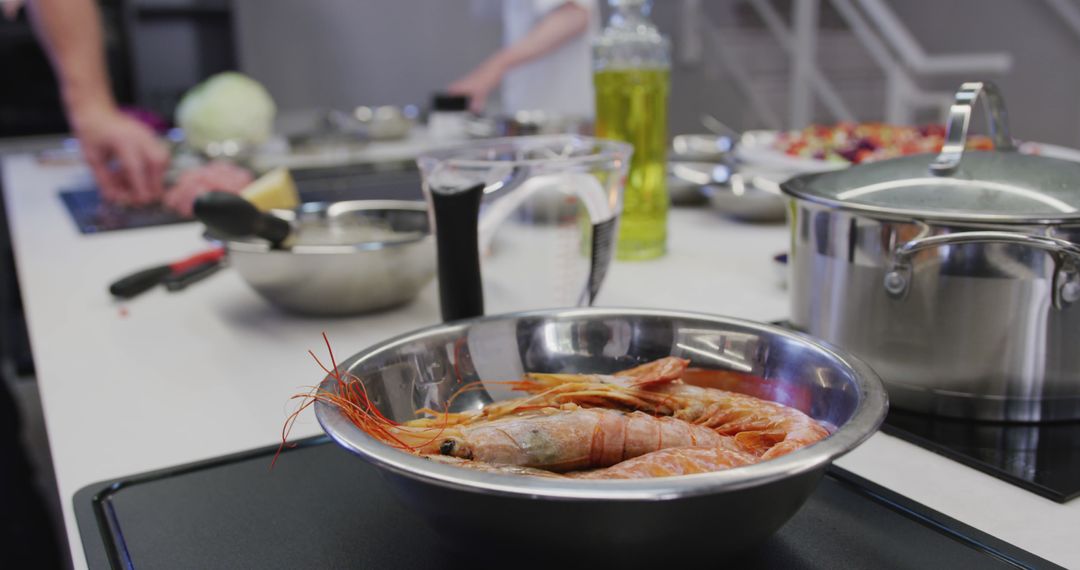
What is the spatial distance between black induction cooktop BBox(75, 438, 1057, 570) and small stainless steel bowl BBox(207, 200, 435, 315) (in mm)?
342

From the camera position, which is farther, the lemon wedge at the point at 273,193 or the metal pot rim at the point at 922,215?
the lemon wedge at the point at 273,193

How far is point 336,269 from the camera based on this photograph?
979mm

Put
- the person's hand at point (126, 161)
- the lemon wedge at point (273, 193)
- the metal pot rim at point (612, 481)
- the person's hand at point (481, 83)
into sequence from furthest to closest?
the person's hand at point (481, 83) < the person's hand at point (126, 161) < the lemon wedge at point (273, 193) < the metal pot rim at point (612, 481)

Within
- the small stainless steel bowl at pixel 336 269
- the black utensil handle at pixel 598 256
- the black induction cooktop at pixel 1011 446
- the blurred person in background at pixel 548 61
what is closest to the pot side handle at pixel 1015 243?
the black induction cooktop at pixel 1011 446

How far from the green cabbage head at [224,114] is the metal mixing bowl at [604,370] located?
235 cm

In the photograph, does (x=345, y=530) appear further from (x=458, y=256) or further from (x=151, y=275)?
(x=151, y=275)

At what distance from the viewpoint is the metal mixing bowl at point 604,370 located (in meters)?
0.41

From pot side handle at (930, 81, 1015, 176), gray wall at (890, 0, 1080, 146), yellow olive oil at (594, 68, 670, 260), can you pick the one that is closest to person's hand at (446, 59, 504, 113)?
yellow olive oil at (594, 68, 670, 260)

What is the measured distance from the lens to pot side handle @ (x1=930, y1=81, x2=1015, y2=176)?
0.74 metres

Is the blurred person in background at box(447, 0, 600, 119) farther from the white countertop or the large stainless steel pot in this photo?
the large stainless steel pot

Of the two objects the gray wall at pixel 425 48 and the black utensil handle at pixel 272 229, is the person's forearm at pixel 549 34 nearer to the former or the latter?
the gray wall at pixel 425 48

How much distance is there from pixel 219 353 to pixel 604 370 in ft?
1.61

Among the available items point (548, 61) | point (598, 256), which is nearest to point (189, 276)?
point (598, 256)

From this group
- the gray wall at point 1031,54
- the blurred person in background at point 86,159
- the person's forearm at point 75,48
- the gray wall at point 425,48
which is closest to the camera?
the blurred person in background at point 86,159
